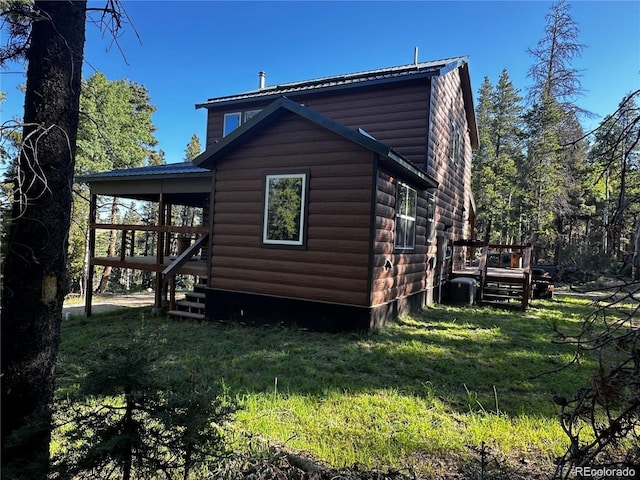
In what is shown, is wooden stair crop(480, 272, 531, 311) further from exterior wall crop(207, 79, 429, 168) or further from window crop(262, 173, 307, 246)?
window crop(262, 173, 307, 246)

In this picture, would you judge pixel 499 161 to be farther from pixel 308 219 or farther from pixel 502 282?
pixel 308 219

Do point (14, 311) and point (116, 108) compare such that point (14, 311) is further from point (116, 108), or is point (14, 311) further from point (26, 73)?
point (116, 108)

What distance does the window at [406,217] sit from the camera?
763cm

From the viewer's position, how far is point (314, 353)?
5.38 meters

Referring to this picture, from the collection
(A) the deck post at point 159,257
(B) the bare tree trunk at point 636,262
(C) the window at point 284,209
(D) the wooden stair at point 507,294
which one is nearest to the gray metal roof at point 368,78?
(C) the window at point 284,209

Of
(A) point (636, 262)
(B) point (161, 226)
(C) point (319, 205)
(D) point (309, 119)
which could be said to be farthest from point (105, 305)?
(A) point (636, 262)

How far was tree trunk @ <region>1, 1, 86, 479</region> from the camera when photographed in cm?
204

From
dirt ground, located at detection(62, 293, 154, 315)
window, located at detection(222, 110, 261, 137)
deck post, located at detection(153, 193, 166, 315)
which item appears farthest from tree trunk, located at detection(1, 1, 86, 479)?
dirt ground, located at detection(62, 293, 154, 315)

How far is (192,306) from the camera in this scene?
840 centimetres

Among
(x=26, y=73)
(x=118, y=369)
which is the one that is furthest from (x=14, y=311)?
(x=26, y=73)

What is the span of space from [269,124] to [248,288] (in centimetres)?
346

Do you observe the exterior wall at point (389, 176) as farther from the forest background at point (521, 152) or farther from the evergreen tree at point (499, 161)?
the evergreen tree at point (499, 161)

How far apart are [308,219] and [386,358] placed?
9.72 feet

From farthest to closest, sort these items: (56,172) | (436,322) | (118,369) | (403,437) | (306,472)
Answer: (436,322), (403,437), (306,472), (56,172), (118,369)
